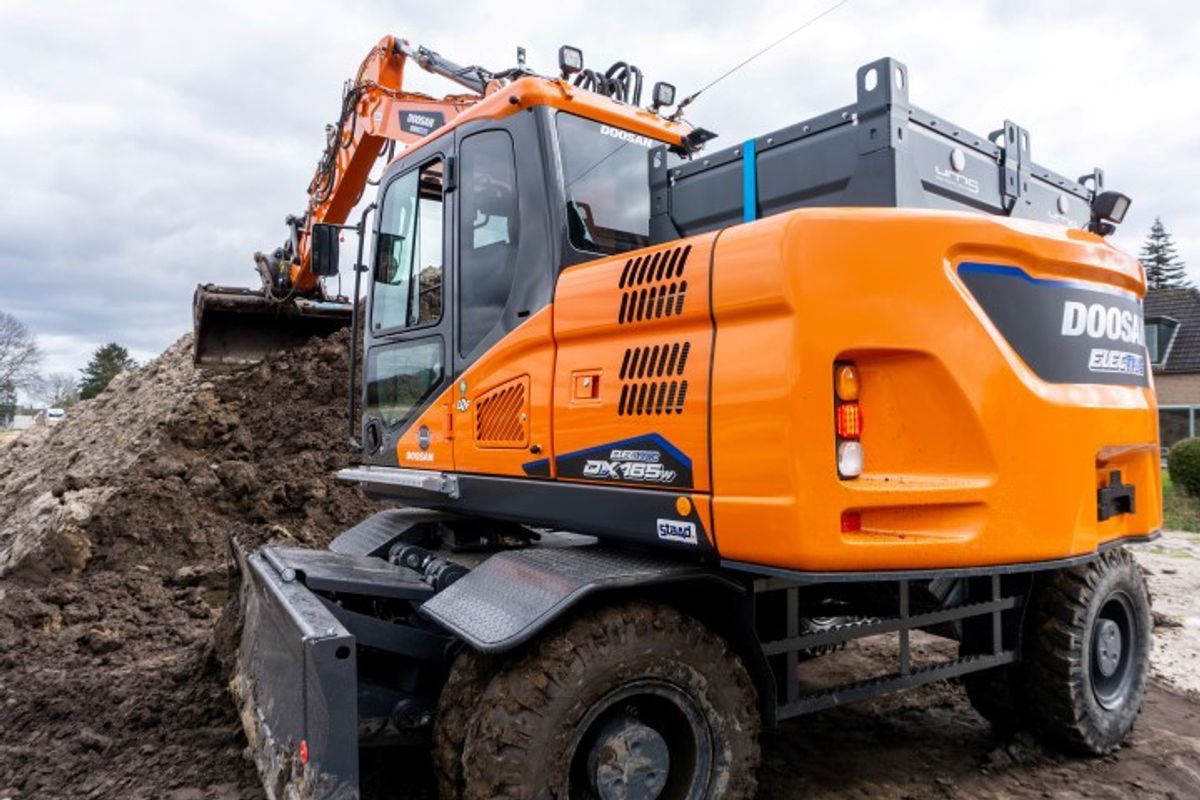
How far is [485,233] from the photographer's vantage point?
A: 370 centimetres

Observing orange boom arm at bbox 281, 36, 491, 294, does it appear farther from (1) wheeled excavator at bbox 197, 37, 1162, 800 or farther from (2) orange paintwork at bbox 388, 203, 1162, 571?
(2) orange paintwork at bbox 388, 203, 1162, 571

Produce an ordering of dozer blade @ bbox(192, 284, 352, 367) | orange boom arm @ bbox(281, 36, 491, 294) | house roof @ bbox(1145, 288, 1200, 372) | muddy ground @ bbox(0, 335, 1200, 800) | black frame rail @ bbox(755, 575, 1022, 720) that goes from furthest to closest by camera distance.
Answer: house roof @ bbox(1145, 288, 1200, 372), dozer blade @ bbox(192, 284, 352, 367), orange boom arm @ bbox(281, 36, 491, 294), muddy ground @ bbox(0, 335, 1200, 800), black frame rail @ bbox(755, 575, 1022, 720)

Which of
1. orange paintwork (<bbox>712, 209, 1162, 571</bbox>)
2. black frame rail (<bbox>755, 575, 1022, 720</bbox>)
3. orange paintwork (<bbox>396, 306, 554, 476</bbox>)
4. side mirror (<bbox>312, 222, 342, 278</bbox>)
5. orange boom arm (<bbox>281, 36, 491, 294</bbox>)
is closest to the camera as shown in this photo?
orange paintwork (<bbox>712, 209, 1162, 571</bbox>)

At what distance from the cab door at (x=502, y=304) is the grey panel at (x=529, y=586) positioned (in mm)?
389

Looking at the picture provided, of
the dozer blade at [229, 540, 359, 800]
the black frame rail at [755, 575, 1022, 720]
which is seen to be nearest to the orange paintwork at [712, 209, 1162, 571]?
the black frame rail at [755, 575, 1022, 720]

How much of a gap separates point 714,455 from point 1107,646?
103 inches

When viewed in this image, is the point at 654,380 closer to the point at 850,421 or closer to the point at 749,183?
the point at 850,421

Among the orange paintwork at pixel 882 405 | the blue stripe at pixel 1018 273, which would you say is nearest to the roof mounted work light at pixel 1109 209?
the blue stripe at pixel 1018 273

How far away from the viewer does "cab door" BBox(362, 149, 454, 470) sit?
3.86 meters

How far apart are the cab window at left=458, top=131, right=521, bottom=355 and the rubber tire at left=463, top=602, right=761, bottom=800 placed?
1424 mm

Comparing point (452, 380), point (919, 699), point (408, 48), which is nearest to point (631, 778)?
point (452, 380)

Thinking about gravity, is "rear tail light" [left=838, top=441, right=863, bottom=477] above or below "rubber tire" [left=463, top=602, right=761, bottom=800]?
above

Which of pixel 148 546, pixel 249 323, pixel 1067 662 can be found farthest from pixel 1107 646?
pixel 249 323

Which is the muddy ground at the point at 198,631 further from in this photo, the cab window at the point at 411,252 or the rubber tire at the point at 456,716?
the cab window at the point at 411,252
